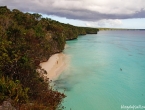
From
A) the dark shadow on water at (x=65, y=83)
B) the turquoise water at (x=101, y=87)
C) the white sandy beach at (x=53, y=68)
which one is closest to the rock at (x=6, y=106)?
the turquoise water at (x=101, y=87)

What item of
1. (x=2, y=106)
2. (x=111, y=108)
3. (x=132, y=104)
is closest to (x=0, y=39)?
(x=2, y=106)

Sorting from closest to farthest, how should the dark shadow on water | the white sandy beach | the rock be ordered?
the rock < the dark shadow on water < the white sandy beach

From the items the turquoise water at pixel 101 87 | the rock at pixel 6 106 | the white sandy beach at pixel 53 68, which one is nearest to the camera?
the rock at pixel 6 106

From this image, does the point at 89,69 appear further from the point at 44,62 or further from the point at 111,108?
the point at 111,108

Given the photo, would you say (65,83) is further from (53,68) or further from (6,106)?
(6,106)

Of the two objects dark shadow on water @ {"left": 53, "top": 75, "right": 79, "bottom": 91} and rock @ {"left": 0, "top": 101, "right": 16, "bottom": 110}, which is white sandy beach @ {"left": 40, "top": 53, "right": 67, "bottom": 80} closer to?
dark shadow on water @ {"left": 53, "top": 75, "right": 79, "bottom": 91}

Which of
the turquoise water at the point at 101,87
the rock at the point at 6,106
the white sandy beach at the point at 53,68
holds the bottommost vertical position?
the turquoise water at the point at 101,87

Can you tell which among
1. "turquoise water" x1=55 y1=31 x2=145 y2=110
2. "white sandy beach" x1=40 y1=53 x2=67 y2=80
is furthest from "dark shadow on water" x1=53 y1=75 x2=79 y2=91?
"white sandy beach" x1=40 y1=53 x2=67 y2=80

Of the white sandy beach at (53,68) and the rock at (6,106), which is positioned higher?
the rock at (6,106)

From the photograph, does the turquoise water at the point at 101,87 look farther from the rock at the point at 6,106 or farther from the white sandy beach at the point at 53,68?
the rock at the point at 6,106

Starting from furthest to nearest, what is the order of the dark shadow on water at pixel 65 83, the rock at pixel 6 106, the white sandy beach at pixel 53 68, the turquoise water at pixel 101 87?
1. the white sandy beach at pixel 53 68
2. the dark shadow on water at pixel 65 83
3. the turquoise water at pixel 101 87
4. the rock at pixel 6 106

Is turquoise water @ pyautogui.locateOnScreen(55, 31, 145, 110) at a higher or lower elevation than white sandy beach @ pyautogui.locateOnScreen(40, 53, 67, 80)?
lower

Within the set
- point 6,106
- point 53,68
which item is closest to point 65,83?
point 53,68
